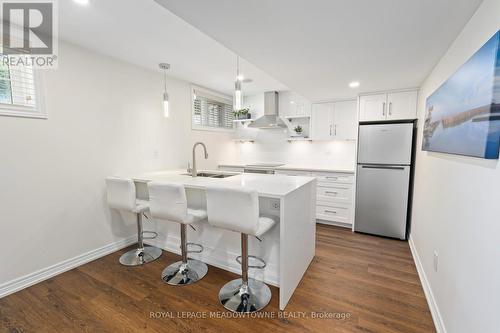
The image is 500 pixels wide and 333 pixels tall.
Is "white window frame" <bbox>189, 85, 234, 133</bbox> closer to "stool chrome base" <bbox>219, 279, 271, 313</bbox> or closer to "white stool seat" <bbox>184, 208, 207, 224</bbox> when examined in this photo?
"white stool seat" <bbox>184, 208, 207, 224</bbox>

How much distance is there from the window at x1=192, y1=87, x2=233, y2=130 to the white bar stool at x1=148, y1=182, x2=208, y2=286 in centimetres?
220

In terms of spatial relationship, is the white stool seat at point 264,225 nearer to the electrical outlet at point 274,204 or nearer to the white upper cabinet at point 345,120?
the electrical outlet at point 274,204

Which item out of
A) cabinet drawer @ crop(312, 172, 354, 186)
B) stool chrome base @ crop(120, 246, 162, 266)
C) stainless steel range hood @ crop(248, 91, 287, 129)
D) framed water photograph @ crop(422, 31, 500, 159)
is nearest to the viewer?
framed water photograph @ crop(422, 31, 500, 159)

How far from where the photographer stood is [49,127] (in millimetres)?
2314

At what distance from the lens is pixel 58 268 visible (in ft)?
7.93

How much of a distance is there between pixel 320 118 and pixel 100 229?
388 centimetres

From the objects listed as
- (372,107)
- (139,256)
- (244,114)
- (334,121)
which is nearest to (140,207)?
(139,256)

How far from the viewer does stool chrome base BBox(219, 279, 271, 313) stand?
1.91m

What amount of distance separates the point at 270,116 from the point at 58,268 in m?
3.89

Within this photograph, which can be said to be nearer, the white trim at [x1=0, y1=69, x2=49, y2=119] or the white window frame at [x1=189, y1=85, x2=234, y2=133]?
the white trim at [x1=0, y1=69, x2=49, y2=119]

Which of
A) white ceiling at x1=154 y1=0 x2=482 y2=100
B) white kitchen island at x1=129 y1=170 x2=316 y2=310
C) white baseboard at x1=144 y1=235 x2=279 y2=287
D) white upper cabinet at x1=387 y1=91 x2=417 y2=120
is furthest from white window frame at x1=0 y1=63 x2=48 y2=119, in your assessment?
white upper cabinet at x1=387 y1=91 x2=417 y2=120

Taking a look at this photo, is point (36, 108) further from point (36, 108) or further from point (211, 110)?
point (211, 110)

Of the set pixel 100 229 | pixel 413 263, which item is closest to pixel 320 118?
pixel 413 263

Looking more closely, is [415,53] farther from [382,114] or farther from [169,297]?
[169,297]
